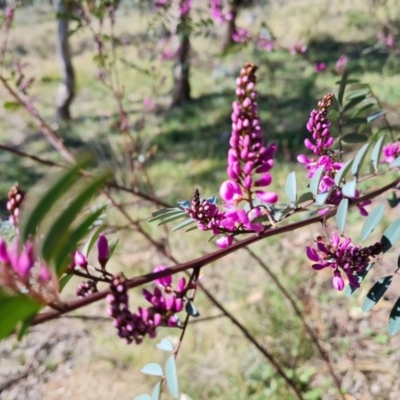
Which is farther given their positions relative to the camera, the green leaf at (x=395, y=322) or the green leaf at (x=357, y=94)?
the green leaf at (x=357, y=94)

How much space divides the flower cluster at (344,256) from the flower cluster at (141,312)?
207 millimetres

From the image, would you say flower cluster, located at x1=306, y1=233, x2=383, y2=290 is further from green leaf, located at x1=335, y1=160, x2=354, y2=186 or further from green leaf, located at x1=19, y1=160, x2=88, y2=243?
green leaf, located at x1=19, y1=160, x2=88, y2=243

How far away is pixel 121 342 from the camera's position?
2.57 meters

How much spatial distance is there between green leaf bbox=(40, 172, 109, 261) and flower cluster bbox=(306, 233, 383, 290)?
42cm

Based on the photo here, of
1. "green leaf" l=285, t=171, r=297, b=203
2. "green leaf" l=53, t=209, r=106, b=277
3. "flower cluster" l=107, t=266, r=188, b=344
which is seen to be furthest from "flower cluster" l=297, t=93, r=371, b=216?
"green leaf" l=53, t=209, r=106, b=277

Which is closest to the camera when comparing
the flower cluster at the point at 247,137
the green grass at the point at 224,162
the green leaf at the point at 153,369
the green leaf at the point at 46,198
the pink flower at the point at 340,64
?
the green leaf at the point at 46,198

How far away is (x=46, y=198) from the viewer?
12.1 inches

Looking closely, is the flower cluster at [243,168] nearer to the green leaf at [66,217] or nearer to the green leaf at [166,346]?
the green leaf at [166,346]

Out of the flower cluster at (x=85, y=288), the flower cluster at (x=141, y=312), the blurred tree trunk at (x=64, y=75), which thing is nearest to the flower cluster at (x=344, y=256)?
the flower cluster at (x=141, y=312)

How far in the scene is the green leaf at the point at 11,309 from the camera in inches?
12.5

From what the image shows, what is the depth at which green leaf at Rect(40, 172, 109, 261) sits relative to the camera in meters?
0.31

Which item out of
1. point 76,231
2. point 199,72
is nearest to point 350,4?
point 199,72

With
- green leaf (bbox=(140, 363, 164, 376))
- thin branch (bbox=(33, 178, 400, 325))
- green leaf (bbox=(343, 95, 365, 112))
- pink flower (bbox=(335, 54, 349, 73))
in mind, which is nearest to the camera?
thin branch (bbox=(33, 178, 400, 325))

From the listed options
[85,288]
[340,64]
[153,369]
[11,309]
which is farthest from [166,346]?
[340,64]
